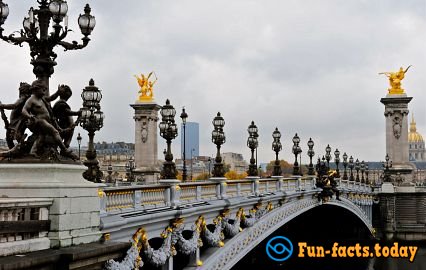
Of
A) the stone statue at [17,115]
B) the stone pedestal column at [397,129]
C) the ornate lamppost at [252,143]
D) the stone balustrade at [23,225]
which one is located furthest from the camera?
the stone pedestal column at [397,129]

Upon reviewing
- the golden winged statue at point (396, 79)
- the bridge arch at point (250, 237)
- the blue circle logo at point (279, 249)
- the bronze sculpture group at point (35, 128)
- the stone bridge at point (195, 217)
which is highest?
the golden winged statue at point (396, 79)

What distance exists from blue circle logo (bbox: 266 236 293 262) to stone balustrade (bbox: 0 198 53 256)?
38.2 meters

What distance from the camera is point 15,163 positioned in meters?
10.8

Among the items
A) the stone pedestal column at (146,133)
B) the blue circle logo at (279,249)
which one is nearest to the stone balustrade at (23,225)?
the blue circle logo at (279,249)

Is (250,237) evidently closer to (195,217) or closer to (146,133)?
(195,217)

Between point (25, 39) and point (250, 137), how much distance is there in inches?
704

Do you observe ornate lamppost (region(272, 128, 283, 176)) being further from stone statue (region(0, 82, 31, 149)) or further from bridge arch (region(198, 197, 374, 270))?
stone statue (region(0, 82, 31, 149))

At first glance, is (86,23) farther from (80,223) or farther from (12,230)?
(12,230)

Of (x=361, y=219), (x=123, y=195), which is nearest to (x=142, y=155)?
(x=361, y=219)

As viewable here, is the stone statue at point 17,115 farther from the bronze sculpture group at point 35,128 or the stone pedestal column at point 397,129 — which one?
the stone pedestal column at point 397,129

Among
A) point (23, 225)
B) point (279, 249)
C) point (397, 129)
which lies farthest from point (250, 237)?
point (397, 129)

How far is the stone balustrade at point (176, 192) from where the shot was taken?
1415 centimetres

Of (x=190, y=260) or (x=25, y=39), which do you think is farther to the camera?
(x=190, y=260)

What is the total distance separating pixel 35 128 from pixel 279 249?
1676 inches
